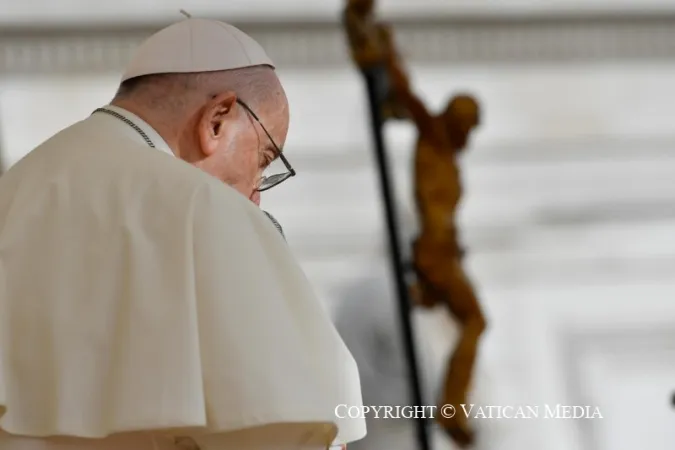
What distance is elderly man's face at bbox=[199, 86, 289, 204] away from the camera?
2.37 meters

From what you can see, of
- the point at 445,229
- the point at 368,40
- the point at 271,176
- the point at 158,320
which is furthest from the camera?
the point at 445,229

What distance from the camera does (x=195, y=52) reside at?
2.52 metres

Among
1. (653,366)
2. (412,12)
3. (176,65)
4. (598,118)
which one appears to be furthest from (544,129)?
(176,65)

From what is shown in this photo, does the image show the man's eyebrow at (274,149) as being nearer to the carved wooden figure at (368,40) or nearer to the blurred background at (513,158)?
the carved wooden figure at (368,40)

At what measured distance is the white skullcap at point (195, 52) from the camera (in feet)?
8.18

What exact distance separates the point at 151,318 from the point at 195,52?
0.74 meters

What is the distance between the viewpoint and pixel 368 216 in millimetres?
7250

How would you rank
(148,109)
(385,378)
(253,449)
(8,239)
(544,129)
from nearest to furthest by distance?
(253,449), (8,239), (148,109), (385,378), (544,129)

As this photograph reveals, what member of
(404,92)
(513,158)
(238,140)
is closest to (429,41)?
(513,158)

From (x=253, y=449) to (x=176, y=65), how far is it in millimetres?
896

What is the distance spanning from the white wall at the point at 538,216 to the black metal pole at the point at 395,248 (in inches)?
32.8

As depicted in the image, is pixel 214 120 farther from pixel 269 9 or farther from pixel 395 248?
pixel 269 9

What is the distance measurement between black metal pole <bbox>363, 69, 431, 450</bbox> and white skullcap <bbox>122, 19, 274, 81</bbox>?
2944 mm

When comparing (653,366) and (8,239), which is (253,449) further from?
(653,366)
